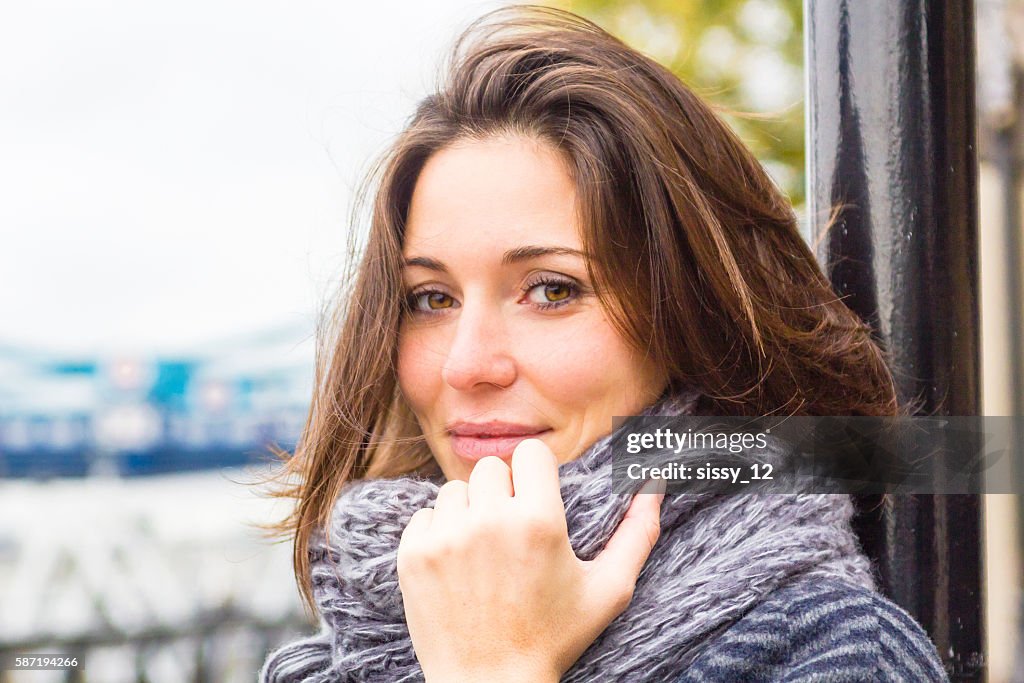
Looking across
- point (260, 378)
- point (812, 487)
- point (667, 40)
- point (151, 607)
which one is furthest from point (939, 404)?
point (667, 40)

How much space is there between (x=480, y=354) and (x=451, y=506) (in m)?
0.28

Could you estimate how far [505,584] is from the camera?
1431mm

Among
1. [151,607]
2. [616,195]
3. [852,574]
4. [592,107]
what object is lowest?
[151,607]

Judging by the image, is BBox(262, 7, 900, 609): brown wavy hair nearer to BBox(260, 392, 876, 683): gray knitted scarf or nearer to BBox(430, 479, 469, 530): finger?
BBox(260, 392, 876, 683): gray knitted scarf

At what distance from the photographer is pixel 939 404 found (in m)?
1.70

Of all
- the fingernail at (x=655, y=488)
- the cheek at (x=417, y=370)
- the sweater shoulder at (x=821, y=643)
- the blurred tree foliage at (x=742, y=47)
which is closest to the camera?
the sweater shoulder at (x=821, y=643)

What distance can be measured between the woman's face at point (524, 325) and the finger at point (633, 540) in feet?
0.47

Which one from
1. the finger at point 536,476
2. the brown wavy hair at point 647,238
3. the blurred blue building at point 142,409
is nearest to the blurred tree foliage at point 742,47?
the blurred blue building at point 142,409

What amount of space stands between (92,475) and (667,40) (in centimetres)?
523

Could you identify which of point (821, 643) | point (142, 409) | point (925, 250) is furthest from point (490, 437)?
point (142, 409)

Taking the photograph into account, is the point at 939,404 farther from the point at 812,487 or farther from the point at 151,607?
the point at 151,607

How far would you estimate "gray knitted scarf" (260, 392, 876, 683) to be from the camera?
1511 mm

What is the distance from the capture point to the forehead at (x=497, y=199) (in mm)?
1689

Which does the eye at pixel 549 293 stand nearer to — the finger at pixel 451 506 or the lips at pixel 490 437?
the lips at pixel 490 437
